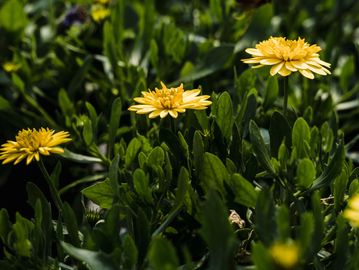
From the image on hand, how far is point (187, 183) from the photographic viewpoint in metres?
1.25

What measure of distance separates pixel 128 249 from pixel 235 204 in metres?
Answer: 0.29

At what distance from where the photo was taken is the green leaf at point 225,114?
1431 mm

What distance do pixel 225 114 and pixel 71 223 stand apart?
15.7 inches

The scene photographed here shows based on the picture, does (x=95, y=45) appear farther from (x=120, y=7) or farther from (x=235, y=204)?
(x=235, y=204)

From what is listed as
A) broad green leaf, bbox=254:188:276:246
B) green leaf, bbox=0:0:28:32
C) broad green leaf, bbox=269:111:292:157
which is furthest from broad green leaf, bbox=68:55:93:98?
broad green leaf, bbox=254:188:276:246

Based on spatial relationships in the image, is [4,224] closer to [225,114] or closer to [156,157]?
[156,157]

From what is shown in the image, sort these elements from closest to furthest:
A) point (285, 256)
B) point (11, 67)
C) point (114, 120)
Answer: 1. point (285, 256)
2. point (114, 120)
3. point (11, 67)

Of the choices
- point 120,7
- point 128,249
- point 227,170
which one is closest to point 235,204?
point 227,170

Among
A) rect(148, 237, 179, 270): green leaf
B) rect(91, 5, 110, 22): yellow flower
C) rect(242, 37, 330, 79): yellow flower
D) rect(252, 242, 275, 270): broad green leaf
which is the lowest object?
rect(252, 242, 275, 270): broad green leaf

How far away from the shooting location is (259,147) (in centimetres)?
133

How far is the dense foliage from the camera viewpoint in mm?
1175

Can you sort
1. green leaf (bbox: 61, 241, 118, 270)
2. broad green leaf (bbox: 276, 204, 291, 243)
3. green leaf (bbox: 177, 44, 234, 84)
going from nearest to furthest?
broad green leaf (bbox: 276, 204, 291, 243) → green leaf (bbox: 61, 241, 118, 270) → green leaf (bbox: 177, 44, 234, 84)

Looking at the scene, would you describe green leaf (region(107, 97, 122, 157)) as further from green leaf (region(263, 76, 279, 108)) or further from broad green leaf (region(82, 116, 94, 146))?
green leaf (region(263, 76, 279, 108))

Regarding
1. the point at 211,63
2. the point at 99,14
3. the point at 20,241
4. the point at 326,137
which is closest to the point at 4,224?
the point at 20,241
